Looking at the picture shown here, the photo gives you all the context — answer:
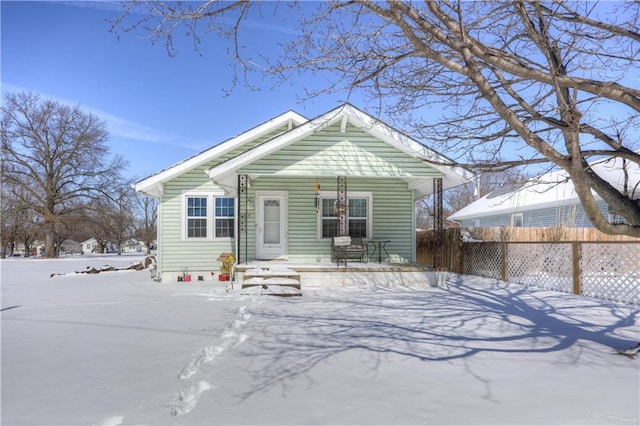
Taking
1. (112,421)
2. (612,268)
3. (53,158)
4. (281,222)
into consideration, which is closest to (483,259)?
(612,268)

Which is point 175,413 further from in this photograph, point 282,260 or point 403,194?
point 403,194

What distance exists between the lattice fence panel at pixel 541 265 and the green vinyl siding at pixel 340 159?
3.48 m

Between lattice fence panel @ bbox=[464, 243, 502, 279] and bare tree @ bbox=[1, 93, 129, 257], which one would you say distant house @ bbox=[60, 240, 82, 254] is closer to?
bare tree @ bbox=[1, 93, 129, 257]

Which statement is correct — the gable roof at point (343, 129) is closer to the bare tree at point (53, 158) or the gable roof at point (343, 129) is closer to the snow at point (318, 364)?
the snow at point (318, 364)

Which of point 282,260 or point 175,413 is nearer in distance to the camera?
point 175,413

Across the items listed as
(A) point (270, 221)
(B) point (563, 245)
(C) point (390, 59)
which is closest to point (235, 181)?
(A) point (270, 221)

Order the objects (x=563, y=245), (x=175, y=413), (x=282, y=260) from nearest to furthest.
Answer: (x=175, y=413) < (x=563, y=245) < (x=282, y=260)

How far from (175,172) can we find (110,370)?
9606 mm

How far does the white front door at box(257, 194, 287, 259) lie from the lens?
41.5 ft

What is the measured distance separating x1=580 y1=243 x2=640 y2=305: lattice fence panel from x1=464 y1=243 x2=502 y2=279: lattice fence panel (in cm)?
264

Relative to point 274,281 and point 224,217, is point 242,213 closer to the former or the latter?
point 224,217

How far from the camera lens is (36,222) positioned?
3416 cm

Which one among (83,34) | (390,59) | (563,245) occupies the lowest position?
(563,245)

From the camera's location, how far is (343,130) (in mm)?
10703
